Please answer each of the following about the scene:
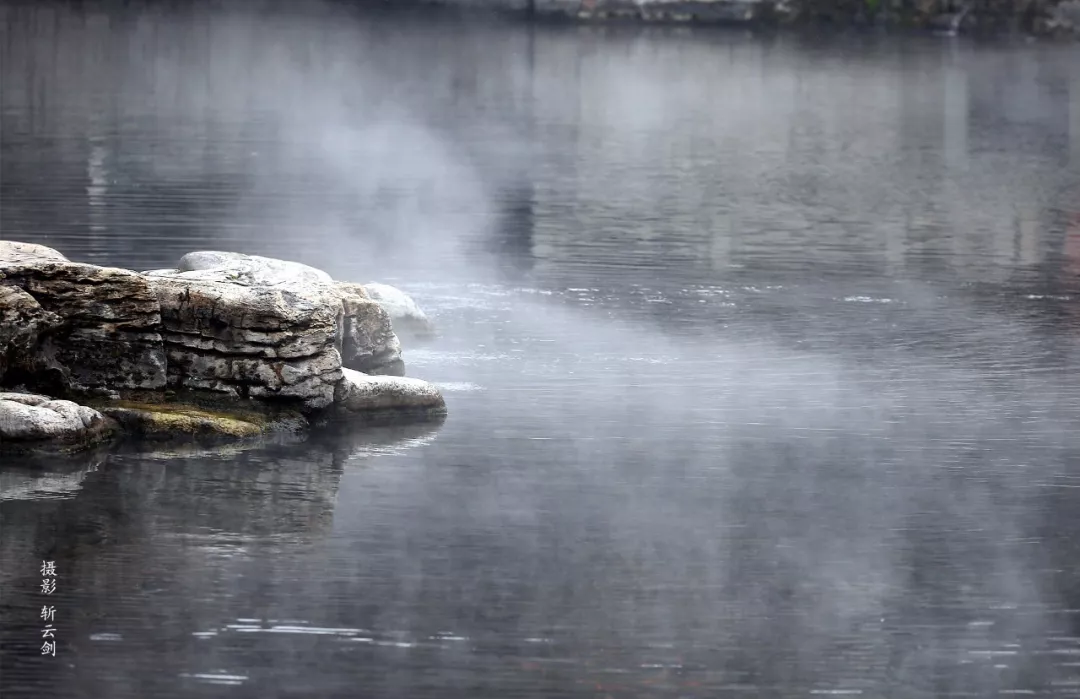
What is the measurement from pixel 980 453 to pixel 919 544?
9.84 ft

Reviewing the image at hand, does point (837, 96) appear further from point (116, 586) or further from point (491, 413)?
point (116, 586)

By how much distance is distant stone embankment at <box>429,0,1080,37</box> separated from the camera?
10488 centimetres

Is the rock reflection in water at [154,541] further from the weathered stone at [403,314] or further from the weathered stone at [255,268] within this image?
the weathered stone at [403,314]

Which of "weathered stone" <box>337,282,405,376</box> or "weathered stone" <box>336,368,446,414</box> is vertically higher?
"weathered stone" <box>337,282,405,376</box>

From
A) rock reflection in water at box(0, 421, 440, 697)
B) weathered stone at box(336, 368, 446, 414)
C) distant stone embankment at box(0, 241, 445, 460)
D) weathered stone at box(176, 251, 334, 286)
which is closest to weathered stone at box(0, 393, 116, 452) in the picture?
distant stone embankment at box(0, 241, 445, 460)

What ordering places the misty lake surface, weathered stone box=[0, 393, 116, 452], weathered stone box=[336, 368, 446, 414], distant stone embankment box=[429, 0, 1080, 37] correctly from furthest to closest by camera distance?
distant stone embankment box=[429, 0, 1080, 37]
weathered stone box=[336, 368, 446, 414]
weathered stone box=[0, 393, 116, 452]
the misty lake surface

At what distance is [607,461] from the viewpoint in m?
18.1

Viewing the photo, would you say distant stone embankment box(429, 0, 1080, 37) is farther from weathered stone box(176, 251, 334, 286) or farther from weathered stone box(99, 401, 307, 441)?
weathered stone box(99, 401, 307, 441)

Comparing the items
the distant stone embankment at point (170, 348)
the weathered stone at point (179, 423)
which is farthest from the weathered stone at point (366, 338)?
the weathered stone at point (179, 423)

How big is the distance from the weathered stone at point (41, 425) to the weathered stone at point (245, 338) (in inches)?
46.5

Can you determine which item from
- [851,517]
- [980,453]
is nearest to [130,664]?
[851,517]

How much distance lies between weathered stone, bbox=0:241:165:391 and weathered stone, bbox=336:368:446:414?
6.01ft

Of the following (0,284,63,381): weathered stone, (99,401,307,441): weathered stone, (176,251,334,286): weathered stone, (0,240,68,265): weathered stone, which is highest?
(0,240,68,265): weathered stone

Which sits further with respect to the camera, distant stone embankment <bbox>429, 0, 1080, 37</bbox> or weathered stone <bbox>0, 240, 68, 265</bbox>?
distant stone embankment <bbox>429, 0, 1080, 37</bbox>
